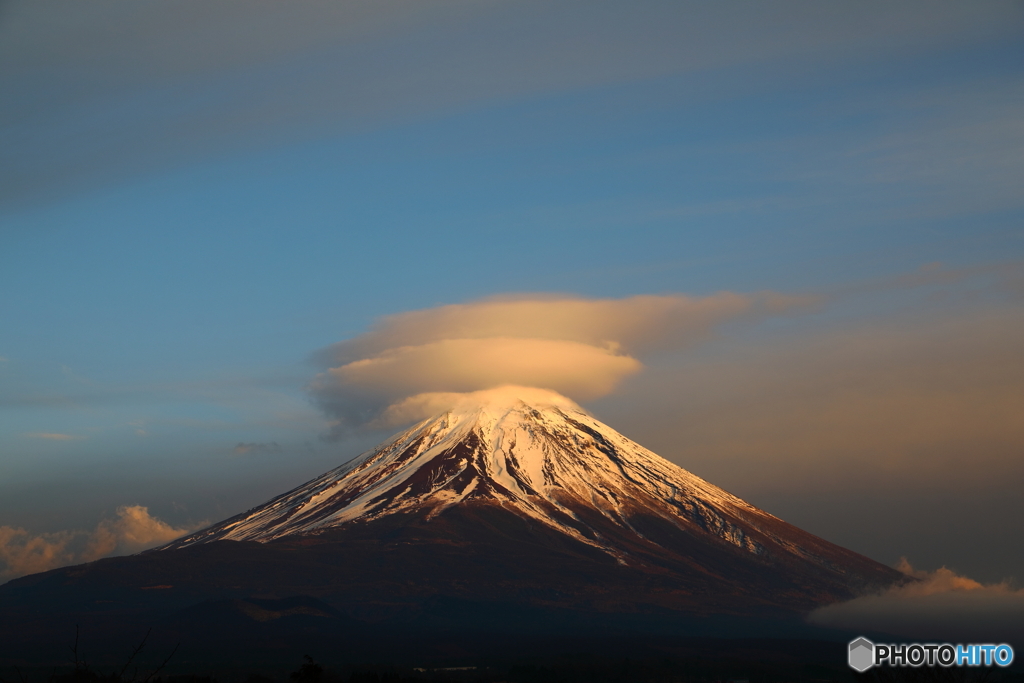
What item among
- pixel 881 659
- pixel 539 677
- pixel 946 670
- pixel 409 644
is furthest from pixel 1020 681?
pixel 946 670

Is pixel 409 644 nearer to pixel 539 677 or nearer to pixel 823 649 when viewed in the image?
pixel 539 677

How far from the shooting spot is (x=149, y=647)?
609 ft

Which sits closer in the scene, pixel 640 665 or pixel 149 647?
pixel 640 665

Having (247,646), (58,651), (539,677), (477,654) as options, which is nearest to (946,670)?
(539,677)

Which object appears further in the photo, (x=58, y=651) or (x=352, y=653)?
(x=58, y=651)

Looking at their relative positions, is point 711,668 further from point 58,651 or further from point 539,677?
point 58,651

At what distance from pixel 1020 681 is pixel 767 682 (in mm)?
33809

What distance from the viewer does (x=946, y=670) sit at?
39688mm

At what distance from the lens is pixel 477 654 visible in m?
176

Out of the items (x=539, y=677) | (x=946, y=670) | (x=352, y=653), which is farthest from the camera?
(x=352, y=653)

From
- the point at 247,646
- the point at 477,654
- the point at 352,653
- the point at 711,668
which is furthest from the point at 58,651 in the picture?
the point at 711,668

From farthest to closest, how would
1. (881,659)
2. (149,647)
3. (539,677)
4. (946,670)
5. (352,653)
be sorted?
(149,647), (352,653), (539,677), (881,659), (946,670)

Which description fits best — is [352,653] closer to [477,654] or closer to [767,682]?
[477,654]

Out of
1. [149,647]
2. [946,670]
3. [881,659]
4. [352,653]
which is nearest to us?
[946,670]
